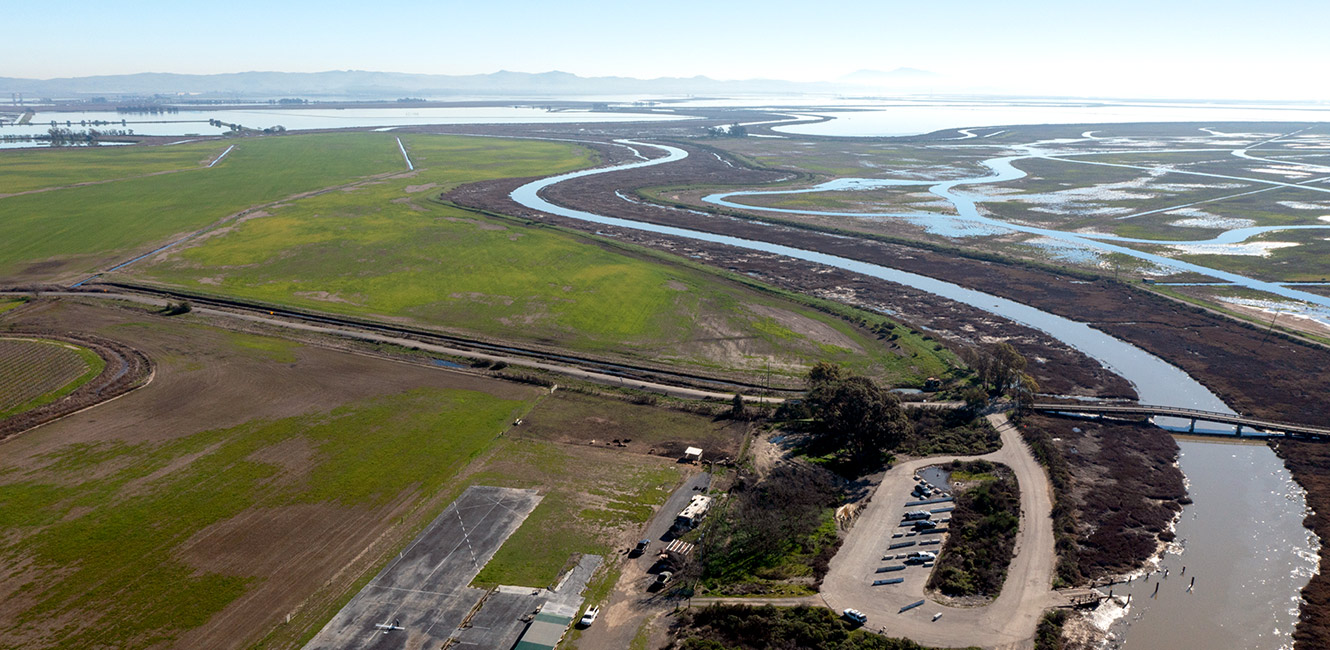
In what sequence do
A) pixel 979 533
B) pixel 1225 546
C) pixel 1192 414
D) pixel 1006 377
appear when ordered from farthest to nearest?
pixel 1006 377
pixel 1192 414
pixel 1225 546
pixel 979 533

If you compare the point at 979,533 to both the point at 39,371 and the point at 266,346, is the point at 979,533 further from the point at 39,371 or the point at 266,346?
the point at 39,371

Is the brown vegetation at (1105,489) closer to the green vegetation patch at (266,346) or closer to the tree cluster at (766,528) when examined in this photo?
the tree cluster at (766,528)

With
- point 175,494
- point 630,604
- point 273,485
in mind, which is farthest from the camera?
point 273,485

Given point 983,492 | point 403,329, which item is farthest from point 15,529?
point 983,492

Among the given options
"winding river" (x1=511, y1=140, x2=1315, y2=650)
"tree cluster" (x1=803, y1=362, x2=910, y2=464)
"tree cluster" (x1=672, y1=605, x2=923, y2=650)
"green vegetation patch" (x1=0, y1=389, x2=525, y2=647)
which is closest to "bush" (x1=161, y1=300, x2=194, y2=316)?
"green vegetation patch" (x1=0, y1=389, x2=525, y2=647)

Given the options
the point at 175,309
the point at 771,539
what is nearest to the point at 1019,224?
the point at 771,539

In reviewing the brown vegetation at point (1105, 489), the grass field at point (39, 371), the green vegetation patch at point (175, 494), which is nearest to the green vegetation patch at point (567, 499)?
the green vegetation patch at point (175, 494)

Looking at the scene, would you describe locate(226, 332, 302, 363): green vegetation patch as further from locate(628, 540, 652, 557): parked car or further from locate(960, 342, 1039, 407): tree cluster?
locate(960, 342, 1039, 407): tree cluster

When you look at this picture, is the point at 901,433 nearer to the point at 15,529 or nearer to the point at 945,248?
the point at 15,529
